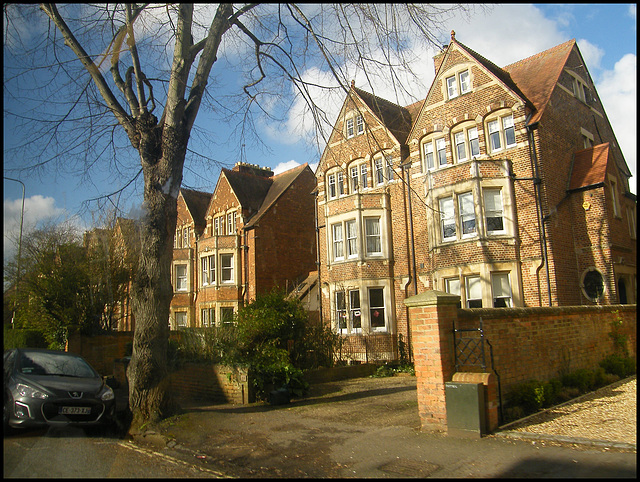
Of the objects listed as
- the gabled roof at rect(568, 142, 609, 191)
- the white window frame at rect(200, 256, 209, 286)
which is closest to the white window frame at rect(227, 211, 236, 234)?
the white window frame at rect(200, 256, 209, 286)

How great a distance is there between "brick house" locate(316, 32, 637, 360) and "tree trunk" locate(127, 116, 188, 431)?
738 centimetres

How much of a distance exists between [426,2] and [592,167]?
13.6 metres

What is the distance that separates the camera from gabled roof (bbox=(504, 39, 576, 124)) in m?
19.1

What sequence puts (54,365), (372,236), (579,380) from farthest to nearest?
(372,236) → (579,380) → (54,365)

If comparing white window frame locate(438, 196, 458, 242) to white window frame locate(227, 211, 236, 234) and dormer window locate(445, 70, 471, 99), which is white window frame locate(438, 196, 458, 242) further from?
white window frame locate(227, 211, 236, 234)

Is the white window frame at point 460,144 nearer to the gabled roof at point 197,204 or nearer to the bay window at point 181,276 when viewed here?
the gabled roof at point 197,204

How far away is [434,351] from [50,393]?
623cm

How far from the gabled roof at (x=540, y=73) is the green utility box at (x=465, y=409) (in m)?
13.6

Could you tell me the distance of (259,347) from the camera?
13906 millimetres

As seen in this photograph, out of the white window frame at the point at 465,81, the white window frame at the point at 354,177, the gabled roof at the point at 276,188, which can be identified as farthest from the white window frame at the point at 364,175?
the gabled roof at the point at 276,188

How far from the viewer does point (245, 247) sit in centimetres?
3050

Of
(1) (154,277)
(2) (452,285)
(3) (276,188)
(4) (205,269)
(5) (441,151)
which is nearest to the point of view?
(1) (154,277)

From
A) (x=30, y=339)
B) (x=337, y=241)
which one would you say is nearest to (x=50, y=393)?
(x=30, y=339)

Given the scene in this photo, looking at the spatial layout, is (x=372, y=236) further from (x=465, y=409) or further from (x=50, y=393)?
(x=50, y=393)
